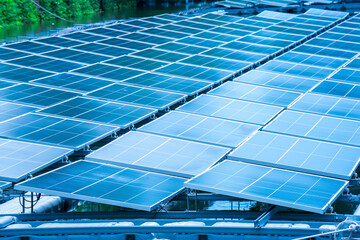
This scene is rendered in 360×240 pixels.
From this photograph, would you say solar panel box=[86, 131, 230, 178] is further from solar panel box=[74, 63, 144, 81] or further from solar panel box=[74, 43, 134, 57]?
solar panel box=[74, 43, 134, 57]

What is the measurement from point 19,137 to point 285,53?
1937 centimetres

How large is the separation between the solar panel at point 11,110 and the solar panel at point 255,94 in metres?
7.54

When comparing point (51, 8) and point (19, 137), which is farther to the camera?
point (51, 8)

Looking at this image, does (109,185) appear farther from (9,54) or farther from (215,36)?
(215,36)

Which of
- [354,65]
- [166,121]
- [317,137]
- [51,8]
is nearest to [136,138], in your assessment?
[166,121]

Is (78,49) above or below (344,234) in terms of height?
above

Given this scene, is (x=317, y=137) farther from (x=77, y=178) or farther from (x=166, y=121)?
(x=77, y=178)

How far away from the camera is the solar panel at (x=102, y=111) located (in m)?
20.8

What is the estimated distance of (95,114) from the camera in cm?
2148

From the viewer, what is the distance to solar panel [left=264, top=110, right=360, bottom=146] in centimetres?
1902

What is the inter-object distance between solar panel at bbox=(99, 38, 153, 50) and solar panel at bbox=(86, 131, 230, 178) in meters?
18.0

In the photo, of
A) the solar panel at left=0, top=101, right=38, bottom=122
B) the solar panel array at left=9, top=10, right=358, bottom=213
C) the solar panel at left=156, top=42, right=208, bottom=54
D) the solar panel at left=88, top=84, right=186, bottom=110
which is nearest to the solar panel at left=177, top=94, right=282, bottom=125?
the solar panel array at left=9, top=10, right=358, bottom=213

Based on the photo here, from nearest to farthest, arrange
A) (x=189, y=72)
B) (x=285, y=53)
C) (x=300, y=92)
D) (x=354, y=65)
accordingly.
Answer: (x=300, y=92), (x=189, y=72), (x=354, y=65), (x=285, y=53)

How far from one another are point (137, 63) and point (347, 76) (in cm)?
1052
